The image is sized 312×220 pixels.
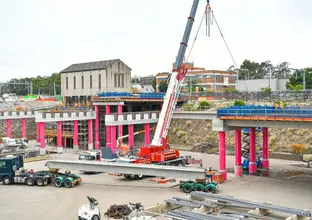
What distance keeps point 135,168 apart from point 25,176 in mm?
9292

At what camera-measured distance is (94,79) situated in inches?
2505

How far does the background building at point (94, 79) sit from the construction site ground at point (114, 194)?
1052 inches

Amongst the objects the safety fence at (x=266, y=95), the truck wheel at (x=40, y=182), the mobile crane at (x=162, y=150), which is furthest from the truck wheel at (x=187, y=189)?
the safety fence at (x=266, y=95)

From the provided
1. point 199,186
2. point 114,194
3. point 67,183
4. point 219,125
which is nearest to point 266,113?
point 219,125

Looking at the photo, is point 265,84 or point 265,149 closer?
point 265,149

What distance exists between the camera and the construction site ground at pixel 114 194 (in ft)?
88.5

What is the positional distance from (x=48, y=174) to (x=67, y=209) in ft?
29.3

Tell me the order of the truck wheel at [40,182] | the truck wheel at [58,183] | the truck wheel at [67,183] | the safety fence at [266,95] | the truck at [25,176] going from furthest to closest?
the safety fence at [266,95]
the truck wheel at [40,182]
the truck at [25,176]
the truck wheel at [58,183]
the truck wheel at [67,183]

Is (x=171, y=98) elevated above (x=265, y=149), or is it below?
above

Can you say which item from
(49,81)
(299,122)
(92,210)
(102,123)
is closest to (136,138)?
(102,123)

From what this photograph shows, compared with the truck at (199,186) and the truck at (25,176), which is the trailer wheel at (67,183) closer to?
the truck at (25,176)

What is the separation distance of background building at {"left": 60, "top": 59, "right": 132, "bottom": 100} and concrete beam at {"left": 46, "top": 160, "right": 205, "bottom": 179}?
2758 cm

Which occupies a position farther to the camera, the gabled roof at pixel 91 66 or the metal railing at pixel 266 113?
the gabled roof at pixel 91 66

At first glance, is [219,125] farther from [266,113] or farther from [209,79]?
[209,79]
